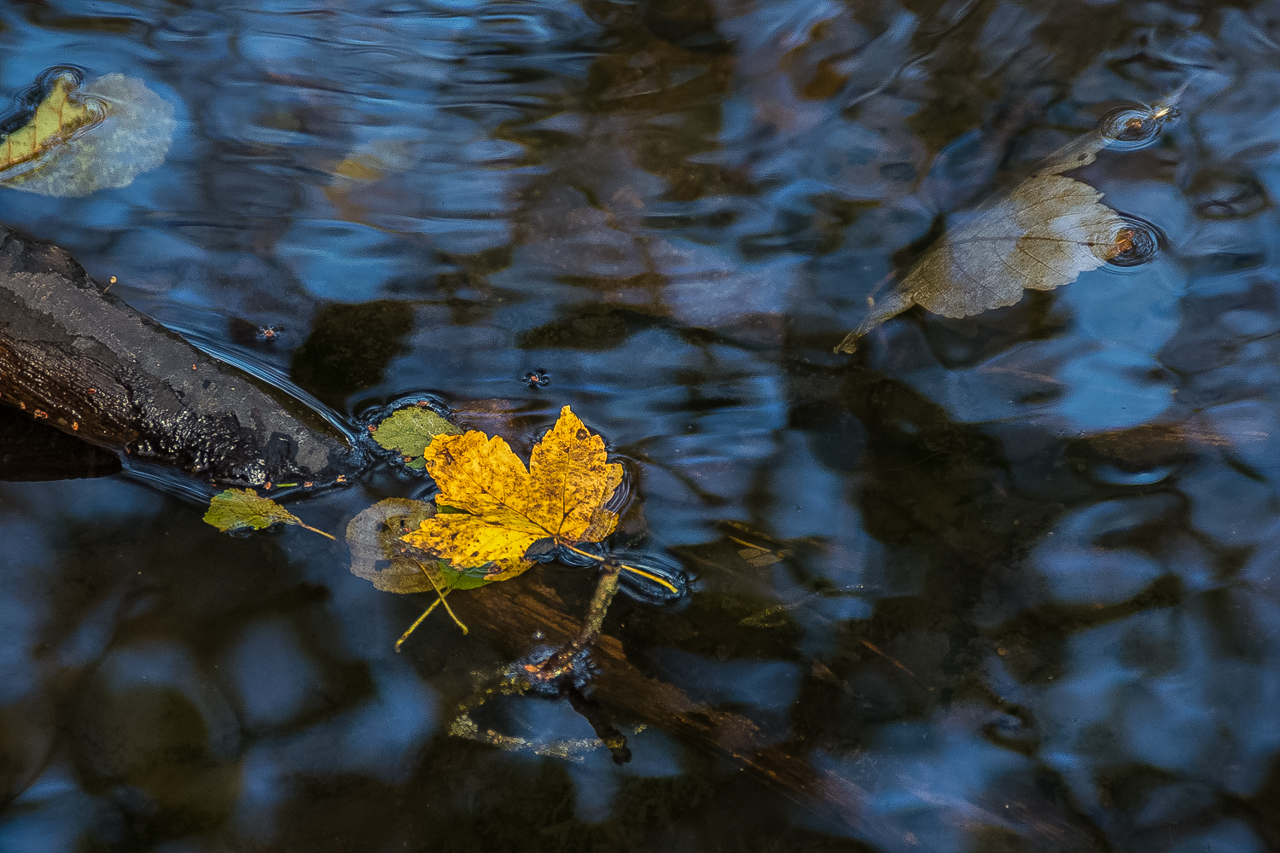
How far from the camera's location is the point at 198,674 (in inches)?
65.4

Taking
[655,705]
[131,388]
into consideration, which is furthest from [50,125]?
[655,705]

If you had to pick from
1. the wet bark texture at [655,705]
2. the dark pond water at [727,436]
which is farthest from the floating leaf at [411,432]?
the wet bark texture at [655,705]

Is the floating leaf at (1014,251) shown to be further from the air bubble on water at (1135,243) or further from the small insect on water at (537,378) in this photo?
the small insect on water at (537,378)

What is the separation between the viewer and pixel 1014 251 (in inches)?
78.7

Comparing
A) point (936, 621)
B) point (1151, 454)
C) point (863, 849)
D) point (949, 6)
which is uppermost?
point (949, 6)

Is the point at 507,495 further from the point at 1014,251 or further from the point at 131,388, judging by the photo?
the point at 1014,251

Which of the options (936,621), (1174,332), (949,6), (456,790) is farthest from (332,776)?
(949,6)

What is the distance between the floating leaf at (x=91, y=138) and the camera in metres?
2.21

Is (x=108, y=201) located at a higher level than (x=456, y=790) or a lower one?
higher

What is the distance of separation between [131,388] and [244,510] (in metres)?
0.36

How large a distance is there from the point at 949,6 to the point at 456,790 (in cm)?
292

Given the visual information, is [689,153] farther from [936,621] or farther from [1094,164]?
[936,621]

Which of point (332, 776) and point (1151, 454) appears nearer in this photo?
point (332, 776)

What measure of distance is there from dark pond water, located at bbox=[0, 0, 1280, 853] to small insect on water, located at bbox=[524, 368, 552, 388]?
0.03 meters
